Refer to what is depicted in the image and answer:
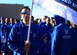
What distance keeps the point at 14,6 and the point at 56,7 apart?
35014mm

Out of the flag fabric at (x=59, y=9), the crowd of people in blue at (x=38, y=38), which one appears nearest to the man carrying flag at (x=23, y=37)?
the crowd of people in blue at (x=38, y=38)

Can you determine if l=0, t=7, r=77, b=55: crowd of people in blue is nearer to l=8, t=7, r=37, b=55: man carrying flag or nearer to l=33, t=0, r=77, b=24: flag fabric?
l=8, t=7, r=37, b=55: man carrying flag

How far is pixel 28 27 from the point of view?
9.77 m

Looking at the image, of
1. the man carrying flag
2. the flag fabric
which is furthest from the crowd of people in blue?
the flag fabric

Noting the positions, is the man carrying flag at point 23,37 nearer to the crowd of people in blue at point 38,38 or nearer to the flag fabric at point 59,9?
the crowd of people in blue at point 38,38

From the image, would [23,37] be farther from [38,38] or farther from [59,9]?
[59,9]

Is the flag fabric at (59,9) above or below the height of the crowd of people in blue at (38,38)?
above

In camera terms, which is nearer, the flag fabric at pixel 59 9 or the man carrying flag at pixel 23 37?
the flag fabric at pixel 59 9

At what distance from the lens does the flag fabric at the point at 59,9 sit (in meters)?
8.89

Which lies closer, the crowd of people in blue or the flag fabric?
the flag fabric

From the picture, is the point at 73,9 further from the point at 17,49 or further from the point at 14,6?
the point at 14,6

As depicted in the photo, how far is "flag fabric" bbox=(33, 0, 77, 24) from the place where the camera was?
889cm

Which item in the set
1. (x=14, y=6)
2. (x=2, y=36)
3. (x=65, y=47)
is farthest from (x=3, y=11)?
(x=65, y=47)

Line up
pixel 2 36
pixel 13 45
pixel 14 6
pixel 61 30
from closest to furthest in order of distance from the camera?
pixel 13 45, pixel 61 30, pixel 2 36, pixel 14 6
